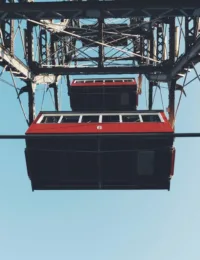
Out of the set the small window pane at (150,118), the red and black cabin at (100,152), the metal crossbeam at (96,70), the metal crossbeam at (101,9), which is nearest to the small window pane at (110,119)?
the red and black cabin at (100,152)

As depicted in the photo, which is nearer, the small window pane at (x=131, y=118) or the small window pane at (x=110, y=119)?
the small window pane at (x=110, y=119)

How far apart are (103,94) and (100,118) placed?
10957mm

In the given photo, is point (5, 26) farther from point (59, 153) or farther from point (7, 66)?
point (59, 153)

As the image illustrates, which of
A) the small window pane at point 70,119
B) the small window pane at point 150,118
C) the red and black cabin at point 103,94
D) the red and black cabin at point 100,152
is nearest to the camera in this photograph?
the red and black cabin at point 100,152

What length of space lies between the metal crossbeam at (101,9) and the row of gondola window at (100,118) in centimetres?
478

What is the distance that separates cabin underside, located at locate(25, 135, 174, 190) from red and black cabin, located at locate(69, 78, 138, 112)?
34.6ft

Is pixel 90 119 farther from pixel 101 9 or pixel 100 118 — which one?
pixel 101 9

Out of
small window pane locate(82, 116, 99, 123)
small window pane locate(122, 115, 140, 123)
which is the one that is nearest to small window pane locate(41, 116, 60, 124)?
small window pane locate(82, 116, 99, 123)

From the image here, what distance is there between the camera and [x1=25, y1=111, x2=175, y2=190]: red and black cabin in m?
16.2

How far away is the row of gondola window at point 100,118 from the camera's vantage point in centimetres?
1733

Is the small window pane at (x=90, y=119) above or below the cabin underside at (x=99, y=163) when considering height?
above

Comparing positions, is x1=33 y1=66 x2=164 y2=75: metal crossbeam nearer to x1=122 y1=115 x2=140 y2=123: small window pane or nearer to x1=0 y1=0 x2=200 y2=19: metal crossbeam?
x1=122 y1=115 x2=140 y2=123: small window pane

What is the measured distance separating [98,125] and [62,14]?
4642mm

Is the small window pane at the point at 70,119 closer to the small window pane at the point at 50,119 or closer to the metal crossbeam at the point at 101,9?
the small window pane at the point at 50,119
